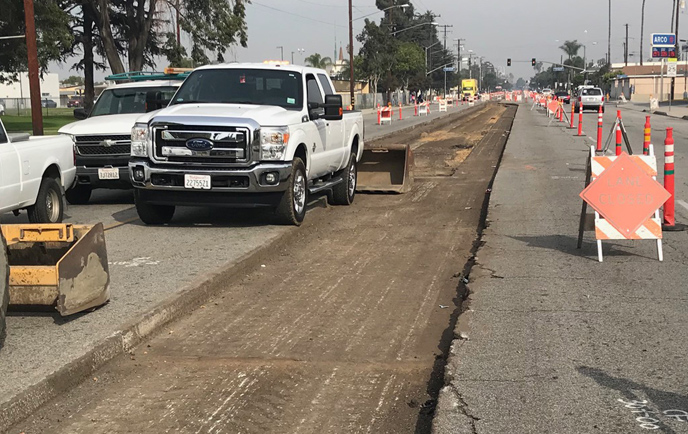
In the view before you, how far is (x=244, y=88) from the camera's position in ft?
40.2

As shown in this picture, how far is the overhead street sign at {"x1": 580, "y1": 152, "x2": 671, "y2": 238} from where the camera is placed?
9.24m

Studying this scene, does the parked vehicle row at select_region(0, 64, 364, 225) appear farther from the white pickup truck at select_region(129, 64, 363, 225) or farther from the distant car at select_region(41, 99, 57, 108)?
the distant car at select_region(41, 99, 57, 108)

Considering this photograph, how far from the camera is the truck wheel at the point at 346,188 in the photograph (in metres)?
14.0

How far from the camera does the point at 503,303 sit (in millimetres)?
7301

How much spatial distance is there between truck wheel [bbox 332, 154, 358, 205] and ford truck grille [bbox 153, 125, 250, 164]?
10.8ft

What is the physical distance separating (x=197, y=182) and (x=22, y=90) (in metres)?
102

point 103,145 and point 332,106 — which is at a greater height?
point 332,106

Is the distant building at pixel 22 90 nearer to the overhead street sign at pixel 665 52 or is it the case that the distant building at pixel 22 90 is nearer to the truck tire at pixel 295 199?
the overhead street sign at pixel 665 52

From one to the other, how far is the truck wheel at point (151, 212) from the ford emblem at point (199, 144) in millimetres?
995

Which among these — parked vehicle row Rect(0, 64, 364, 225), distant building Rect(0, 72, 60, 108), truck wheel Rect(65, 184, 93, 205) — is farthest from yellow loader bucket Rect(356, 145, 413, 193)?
distant building Rect(0, 72, 60, 108)

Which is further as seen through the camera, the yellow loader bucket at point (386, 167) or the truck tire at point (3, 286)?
the yellow loader bucket at point (386, 167)

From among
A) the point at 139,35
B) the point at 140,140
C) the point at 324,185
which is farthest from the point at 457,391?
the point at 139,35

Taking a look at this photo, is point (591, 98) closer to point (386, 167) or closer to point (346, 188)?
point (386, 167)

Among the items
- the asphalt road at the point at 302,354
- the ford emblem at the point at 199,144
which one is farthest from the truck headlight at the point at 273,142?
the asphalt road at the point at 302,354
